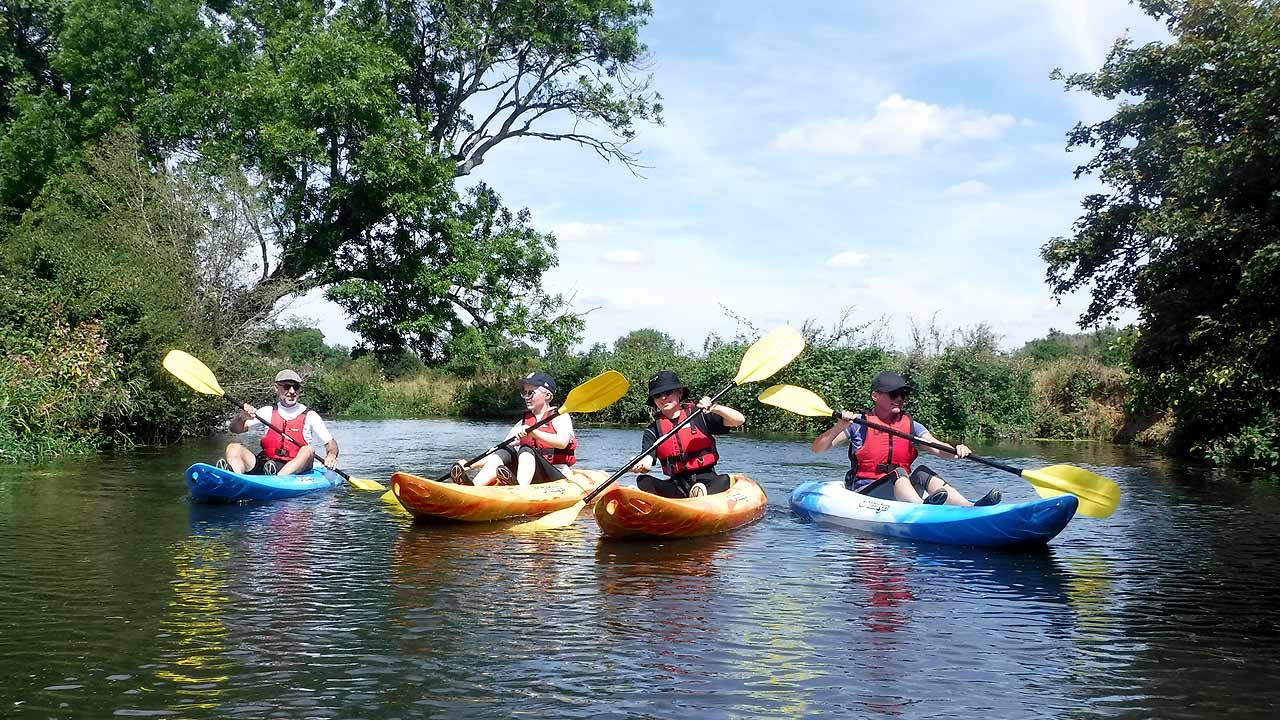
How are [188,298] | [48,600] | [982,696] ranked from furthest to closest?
[188,298], [48,600], [982,696]

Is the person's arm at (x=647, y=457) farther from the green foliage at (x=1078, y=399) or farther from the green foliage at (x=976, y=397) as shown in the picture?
the green foliage at (x=1078, y=399)

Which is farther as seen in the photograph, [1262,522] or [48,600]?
[1262,522]

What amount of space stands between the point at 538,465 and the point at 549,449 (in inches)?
14.4

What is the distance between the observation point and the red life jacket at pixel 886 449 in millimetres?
8352

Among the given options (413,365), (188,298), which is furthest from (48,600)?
(413,365)

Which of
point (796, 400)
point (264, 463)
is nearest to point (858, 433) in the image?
point (796, 400)

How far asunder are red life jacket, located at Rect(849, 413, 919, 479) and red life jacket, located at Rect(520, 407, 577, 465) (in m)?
2.49

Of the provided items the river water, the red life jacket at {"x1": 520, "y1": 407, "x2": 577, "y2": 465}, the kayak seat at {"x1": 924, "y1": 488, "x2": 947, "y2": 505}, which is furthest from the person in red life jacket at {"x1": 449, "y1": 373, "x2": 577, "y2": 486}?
the kayak seat at {"x1": 924, "y1": 488, "x2": 947, "y2": 505}

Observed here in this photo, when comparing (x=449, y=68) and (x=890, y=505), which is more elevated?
(x=449, y=68)

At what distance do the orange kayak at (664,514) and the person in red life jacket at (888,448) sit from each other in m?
0.87

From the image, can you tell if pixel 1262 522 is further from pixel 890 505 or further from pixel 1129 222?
pixel 1129 222

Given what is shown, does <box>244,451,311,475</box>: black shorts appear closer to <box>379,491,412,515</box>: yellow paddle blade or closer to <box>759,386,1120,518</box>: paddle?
<box>379,491,412,515</box>: yellow paddle blade

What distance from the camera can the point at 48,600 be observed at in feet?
17.9

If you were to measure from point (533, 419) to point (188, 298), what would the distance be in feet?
40.2
